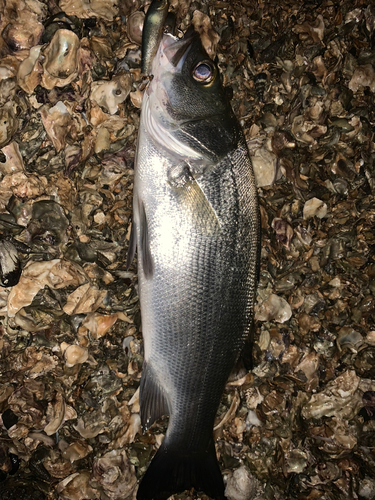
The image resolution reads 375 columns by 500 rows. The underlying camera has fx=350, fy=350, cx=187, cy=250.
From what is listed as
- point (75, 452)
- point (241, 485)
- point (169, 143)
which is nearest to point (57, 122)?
point (169, 143)

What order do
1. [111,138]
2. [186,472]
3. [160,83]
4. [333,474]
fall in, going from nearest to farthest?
[160,83] < [186,472] < [111,138] < [333,474]

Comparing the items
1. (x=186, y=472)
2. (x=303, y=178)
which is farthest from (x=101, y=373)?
(x=303, y=178)

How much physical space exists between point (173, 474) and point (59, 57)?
221cm

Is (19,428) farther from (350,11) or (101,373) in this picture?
(350,11)

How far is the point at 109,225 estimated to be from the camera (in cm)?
194

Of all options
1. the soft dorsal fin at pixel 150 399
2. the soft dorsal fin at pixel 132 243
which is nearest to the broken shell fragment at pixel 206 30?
the soft dorsal fin at pixel 132 243

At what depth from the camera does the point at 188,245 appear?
1.65m

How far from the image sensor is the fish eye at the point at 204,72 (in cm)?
167

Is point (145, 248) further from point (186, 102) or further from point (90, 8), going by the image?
point (90, 8)

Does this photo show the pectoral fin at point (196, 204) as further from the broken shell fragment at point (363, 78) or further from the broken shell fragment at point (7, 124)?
the broken shell fragment at point (363, 78)

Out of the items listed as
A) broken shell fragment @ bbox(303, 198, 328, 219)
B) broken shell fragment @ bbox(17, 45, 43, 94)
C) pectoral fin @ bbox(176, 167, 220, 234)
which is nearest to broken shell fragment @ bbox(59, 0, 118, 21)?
broken shell fragment @ bbox(17, 45, 43, 94)

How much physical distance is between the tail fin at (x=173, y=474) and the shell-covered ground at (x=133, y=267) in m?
0.22

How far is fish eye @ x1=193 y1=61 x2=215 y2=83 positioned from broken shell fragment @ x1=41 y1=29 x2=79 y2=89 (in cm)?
65

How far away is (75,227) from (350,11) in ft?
7.21
